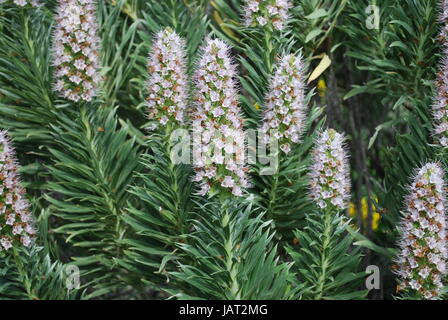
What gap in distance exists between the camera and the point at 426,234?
2.05 metres

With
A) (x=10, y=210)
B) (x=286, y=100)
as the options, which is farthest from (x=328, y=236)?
(x=10, y=210)

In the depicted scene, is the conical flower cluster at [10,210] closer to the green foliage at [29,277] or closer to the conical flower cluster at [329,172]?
the green foliage at [29,277]

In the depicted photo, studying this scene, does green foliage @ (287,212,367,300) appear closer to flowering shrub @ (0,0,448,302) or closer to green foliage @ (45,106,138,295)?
flowering shrub @ (0,0,448,302)

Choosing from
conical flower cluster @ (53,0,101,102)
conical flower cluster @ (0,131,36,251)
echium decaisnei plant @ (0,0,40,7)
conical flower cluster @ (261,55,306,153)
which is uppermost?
echium decaisnei plant @ (0,0,40,7)

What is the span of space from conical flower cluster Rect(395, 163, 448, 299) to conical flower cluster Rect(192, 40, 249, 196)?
0.53 metres

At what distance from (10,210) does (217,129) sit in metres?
0.77

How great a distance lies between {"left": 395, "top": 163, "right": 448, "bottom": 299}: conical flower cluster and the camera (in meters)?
2.03

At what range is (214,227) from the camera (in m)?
2.19

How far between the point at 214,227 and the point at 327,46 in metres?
1.20

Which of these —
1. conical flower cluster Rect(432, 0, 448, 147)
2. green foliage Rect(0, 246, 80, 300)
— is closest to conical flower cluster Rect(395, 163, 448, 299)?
conical flower cluster Rect(432, 0, 448, 147)

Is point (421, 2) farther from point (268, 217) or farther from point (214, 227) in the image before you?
point (214, 227)

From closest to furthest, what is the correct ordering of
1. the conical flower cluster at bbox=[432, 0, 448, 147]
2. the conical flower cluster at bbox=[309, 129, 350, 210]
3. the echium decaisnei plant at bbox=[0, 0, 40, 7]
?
the conical flower cluster at bbox=[309, 129, 350, 210] → the conical flower cluster at bbox=[432, 0, 448, 147] → the echium decaisnei plant at bbox=[0, 0, 40, 7]

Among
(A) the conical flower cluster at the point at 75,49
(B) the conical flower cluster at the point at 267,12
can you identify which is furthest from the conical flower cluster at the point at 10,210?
(B) the conical flower cluster at the point at 267,12

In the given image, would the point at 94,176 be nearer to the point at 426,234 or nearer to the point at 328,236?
the point at 328,236
